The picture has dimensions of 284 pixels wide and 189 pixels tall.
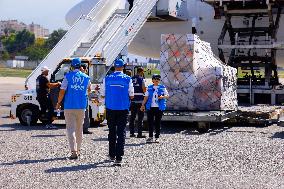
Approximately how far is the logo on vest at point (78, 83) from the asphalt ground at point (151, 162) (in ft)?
3.62

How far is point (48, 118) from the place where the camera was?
1405 centimetres

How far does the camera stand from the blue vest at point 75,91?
8758mm

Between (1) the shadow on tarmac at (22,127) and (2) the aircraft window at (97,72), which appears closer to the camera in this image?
(1) the shadow on tarmac at (22,127)

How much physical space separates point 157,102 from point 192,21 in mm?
11752

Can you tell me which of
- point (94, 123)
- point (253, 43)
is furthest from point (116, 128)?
point (253, 43)

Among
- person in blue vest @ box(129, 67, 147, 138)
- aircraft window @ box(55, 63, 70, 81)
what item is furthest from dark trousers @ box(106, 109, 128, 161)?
aircraft window @ box(55, 63, 70, 81)

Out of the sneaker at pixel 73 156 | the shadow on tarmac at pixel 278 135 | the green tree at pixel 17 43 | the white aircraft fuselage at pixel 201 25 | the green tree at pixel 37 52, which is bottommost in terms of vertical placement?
the shadow on tarmac at pixel 278 135

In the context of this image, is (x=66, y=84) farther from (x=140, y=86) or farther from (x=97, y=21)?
(x=97, y=21)

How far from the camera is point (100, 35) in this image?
17.4 meters

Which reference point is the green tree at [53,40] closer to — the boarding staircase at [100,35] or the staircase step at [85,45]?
the boarding staircase at [100,35]

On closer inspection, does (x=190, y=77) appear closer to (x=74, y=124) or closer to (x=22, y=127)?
(x=22, y=127)

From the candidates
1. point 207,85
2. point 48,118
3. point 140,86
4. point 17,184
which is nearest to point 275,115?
point 207,85

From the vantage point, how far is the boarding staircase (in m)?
16.8

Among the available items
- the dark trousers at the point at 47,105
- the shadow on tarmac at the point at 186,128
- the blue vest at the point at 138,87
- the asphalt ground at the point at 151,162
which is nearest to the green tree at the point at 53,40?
the dark trousers at the point at 47,105
